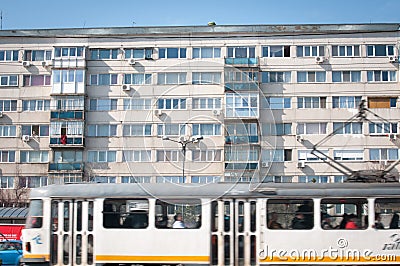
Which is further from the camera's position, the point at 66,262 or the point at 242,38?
the point at 242,38

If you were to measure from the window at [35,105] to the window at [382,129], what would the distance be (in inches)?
1152

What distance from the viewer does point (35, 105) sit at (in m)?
53.1

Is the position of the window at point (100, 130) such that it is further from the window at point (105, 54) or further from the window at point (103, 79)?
the window at point (105, 54)

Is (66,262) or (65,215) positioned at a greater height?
(65,215)

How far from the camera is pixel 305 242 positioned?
1628cm

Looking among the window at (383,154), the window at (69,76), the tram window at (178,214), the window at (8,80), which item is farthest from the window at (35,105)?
the tram window at (178,214)

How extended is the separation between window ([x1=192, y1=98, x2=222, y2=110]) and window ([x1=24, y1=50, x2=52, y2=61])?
1572cm

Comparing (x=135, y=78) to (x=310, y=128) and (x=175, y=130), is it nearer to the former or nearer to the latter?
(x=310, y=128)

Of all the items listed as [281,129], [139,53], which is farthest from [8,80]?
[281,129]

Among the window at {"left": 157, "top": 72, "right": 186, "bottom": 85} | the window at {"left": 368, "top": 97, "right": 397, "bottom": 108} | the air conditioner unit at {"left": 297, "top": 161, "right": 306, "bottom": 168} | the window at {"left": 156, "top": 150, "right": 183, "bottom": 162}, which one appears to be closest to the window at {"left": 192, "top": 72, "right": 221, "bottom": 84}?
the window at {"left": 157, "top": 72, "right": 186, "bottom": 85}

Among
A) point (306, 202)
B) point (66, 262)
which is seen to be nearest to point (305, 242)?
point (306, 202)

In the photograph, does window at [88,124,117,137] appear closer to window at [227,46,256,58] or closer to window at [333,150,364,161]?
window at [227,46,256,58]

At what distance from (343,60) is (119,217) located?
128 ft

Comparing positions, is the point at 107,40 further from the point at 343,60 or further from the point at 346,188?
the point at 346,188
